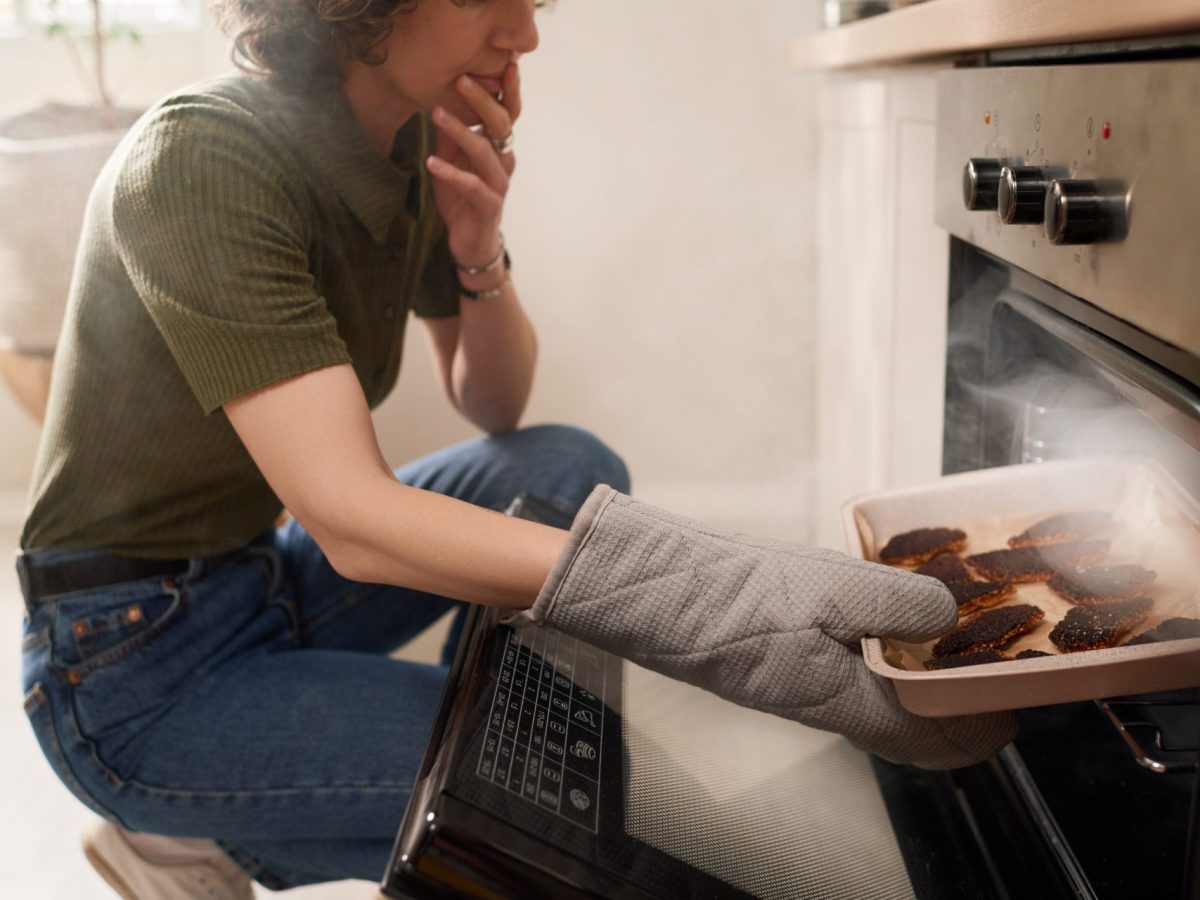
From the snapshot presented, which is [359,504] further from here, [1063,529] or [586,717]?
[1063,529]

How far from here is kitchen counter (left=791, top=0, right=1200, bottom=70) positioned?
1.61ft

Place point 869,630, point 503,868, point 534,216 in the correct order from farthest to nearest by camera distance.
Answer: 1. point 534,216
2. point 869,630
3. point 503,868

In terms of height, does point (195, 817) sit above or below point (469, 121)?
below

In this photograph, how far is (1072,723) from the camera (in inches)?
31.4

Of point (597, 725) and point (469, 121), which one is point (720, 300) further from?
point (597, 725)

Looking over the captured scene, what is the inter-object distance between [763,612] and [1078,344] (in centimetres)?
24

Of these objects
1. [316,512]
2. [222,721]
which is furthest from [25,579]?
[316,512]

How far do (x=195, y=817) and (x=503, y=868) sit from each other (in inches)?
20.0

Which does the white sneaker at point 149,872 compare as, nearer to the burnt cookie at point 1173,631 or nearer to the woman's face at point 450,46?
the woman's face at point 450,46

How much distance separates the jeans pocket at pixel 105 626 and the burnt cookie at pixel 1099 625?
0.71 metres

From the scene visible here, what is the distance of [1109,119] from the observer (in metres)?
0.53

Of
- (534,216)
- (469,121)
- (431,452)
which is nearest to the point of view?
(469,121)

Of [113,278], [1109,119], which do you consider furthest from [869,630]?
[113,278]

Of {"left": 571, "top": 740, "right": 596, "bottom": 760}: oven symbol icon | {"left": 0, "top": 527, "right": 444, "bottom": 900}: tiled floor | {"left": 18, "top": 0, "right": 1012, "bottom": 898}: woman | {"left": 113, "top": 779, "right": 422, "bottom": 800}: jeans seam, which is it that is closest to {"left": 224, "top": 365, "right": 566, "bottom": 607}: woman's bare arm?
{"left": 18, "top": 0, "right": 1012, "bottom": 898}: woman
